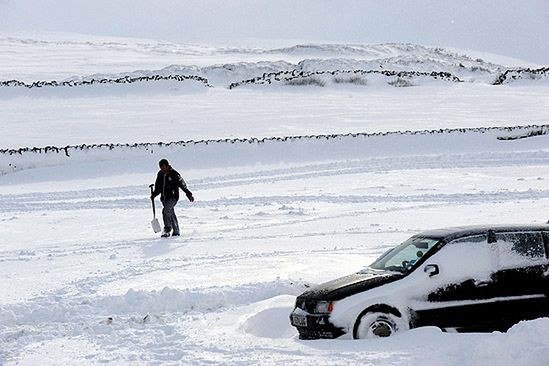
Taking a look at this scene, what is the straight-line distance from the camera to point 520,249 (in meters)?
9.88

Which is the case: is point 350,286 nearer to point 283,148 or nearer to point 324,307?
point 324,307

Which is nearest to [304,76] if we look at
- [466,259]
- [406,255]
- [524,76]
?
[524,76]

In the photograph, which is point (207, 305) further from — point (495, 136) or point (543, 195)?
point (495, 136)

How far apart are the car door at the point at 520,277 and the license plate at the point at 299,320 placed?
87.4 inches

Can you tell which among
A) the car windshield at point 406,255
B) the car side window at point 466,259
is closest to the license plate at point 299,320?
the car windshield at point 406,255

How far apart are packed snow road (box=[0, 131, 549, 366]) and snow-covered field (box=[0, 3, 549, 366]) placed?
0.13ft

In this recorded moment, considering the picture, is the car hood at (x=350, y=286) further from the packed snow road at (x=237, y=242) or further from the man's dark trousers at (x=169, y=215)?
the man's dark trousers at (x=169, y=215)

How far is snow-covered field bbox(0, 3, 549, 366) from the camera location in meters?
9.56

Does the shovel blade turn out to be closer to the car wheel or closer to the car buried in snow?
the car buried in snow

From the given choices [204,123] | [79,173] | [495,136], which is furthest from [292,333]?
[204,123]

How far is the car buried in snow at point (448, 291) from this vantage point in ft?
30.9

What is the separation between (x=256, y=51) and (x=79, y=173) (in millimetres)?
58410

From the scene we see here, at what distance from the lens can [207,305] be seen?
11578 mm

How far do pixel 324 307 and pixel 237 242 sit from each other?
6929 millimetres
